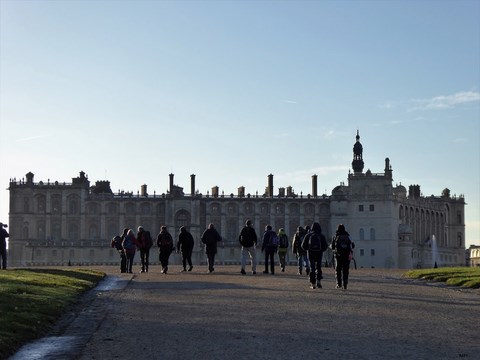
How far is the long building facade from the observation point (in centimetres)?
12069

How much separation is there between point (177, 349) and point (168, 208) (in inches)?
4443

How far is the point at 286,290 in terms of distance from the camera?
22562mm

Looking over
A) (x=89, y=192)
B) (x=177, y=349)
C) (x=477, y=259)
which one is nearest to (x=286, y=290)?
(x=177, y=349)

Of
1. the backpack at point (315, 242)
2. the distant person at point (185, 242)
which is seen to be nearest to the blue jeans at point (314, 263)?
the backpack at point (315, 242)

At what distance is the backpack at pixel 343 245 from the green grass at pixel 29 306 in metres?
6.44

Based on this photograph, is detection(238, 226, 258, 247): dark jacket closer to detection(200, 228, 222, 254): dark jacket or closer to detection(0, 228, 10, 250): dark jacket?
detection(200, 228, 222, 254): dark jacket

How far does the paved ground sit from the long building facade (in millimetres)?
97795

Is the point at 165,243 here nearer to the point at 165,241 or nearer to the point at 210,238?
the point at 165,241

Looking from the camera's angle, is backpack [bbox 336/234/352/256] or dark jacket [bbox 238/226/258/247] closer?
backpack [bbox 336/234/352/256]

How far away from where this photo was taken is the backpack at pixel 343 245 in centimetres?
2311

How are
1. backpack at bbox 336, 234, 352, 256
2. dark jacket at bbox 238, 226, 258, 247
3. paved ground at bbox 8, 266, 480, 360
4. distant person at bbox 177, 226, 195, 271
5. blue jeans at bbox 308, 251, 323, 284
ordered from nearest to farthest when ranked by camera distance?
paved ground at bbox 8, 266, 480, 360 < backpack at bbox 336, 234, 352, 256 < blue jeans at bbox 308, 251, 323, 284 < dark jacket at bbox 238, 226, 258, 247 < distant person at bbox 177, 226, 195, 271

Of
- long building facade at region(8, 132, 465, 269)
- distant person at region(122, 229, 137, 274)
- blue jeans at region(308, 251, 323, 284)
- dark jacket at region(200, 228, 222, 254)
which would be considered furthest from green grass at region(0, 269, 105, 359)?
long building facade at region(8, 132, 465, 269)

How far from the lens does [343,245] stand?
23.1 metres

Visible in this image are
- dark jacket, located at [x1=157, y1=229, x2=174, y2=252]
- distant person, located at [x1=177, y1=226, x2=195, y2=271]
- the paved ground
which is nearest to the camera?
the paved ground
